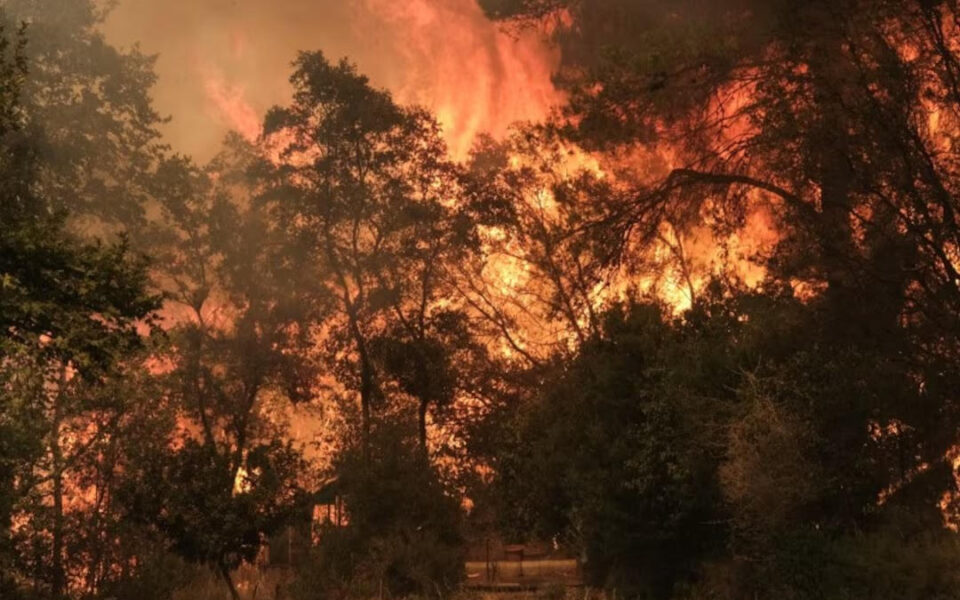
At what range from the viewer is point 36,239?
1353cm

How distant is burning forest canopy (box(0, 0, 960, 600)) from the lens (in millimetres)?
16375

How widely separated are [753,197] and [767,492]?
24.4 feet

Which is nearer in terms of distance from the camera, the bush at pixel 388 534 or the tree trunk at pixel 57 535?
the bush at pixel 388 534

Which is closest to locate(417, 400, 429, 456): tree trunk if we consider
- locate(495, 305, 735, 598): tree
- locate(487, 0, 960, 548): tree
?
locate(495, 305, 735, 598): tree

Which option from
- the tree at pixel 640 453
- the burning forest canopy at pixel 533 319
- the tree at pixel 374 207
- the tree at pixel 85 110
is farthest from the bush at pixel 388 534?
the tree at pixel 85 110

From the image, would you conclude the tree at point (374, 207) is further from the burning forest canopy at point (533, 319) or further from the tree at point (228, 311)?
the tree at point (228, 311)

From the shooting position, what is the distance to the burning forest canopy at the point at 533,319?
1638 cm

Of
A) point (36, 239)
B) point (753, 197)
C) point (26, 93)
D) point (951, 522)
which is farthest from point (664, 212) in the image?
point (26, 93)

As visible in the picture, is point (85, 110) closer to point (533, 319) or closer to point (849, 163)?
point (533, 319)

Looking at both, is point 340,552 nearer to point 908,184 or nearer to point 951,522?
point 951,522

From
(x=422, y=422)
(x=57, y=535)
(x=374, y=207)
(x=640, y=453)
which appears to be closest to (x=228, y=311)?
(x=374, y=207)

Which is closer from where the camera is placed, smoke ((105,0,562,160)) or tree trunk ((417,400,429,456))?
tree trunk ((417,400,429,456))

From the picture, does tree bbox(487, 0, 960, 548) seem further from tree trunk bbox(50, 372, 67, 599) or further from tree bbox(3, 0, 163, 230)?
tree bbox(3, 0, 163, 230)

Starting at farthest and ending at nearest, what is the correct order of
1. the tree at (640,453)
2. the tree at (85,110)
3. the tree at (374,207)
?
the tree at (374,207), the tree at (85,110), the tree at (640,453)
